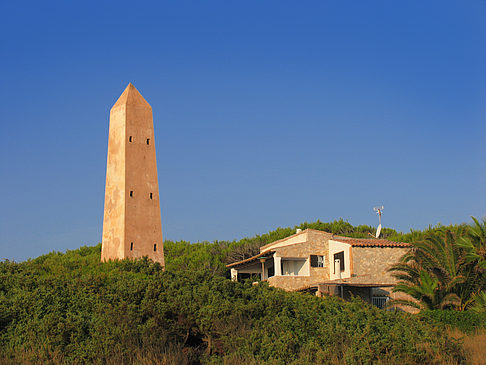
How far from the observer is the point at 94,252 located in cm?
4269

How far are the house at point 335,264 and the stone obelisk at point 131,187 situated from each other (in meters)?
5.48

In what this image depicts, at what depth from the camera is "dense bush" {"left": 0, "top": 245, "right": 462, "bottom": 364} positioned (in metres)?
12.9

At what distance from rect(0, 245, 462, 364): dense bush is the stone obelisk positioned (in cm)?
1318

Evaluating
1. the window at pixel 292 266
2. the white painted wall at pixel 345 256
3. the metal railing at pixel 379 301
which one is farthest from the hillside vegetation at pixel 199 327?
the window at pixel 292 266

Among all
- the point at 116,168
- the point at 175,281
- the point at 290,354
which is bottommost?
the point at 290,354

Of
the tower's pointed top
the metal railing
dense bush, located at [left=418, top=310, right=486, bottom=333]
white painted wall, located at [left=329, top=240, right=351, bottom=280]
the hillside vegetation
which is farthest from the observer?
the tower's pointed top

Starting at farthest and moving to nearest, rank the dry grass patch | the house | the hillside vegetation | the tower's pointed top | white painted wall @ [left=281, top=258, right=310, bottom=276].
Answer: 1. white painted wall @ [left=281, top=258, right=310, bottom=276]
2. the tower's pointed top
3. the house
4. the dry grass patch
5. the hillside vegetation

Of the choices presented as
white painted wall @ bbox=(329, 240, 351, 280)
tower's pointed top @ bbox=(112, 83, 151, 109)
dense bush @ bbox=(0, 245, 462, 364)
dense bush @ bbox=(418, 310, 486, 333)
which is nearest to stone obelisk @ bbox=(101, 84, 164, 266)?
tower's pointed top @ bbox=(112, 83, 151, 109)

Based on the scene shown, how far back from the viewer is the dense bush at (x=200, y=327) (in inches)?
506

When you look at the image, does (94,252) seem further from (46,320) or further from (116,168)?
(46,320)

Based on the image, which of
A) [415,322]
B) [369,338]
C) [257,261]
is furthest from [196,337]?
[257,261]

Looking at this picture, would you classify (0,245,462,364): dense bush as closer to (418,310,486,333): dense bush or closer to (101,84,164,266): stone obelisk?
(418,310,486,333): dense bush

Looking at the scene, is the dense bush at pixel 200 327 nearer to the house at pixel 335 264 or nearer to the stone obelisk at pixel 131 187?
the stone obelisk at pixel 131 187

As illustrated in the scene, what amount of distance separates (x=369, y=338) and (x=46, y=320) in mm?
7979
